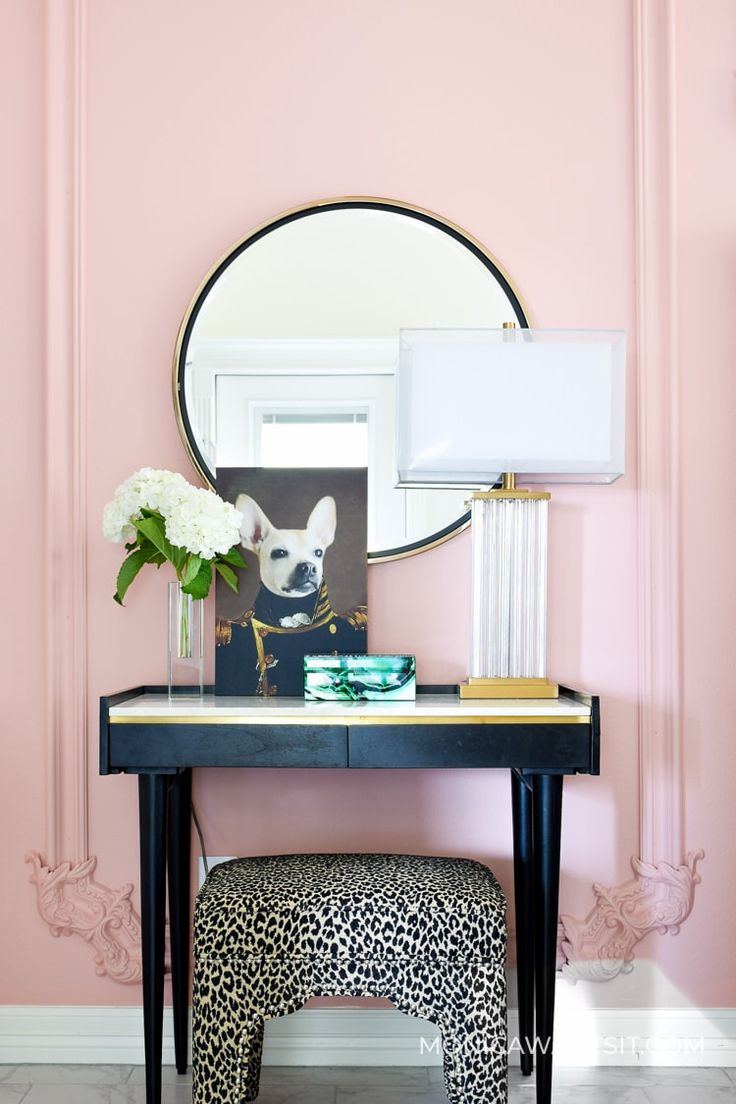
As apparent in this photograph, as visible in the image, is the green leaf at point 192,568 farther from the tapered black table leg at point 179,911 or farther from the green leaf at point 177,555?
the tapered black table leg at point 179,911

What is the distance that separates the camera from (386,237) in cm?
231

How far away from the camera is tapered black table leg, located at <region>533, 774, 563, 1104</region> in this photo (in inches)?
74.0

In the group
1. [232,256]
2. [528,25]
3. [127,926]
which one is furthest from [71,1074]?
[528,25]

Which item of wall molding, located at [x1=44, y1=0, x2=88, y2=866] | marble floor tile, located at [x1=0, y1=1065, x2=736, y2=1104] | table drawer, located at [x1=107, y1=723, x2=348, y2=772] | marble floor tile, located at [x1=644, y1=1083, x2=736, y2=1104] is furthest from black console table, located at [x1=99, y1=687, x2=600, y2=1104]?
wall molding, located at [x1=44, y1=0, x2=88, y2=866]

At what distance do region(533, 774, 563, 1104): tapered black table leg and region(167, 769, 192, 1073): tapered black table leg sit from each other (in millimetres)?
824

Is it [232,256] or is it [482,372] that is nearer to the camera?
[482,372]

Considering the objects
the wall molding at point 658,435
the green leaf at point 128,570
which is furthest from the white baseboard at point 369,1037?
the green leaf at point 128,570

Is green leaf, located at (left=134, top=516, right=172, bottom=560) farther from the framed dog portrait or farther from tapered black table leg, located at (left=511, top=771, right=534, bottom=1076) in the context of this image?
tapered black table leg, located at (left=511, top=771, right=534, bottom=1076)

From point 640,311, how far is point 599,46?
682 millimetres

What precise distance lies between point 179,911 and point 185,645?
0.62m

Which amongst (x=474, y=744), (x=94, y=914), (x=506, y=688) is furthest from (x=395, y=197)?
(x=94, y=914)

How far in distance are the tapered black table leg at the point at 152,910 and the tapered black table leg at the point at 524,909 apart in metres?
0.79

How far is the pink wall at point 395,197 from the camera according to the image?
2.27 meters

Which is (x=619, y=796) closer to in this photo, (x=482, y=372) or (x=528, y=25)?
(x=482, y=372)
